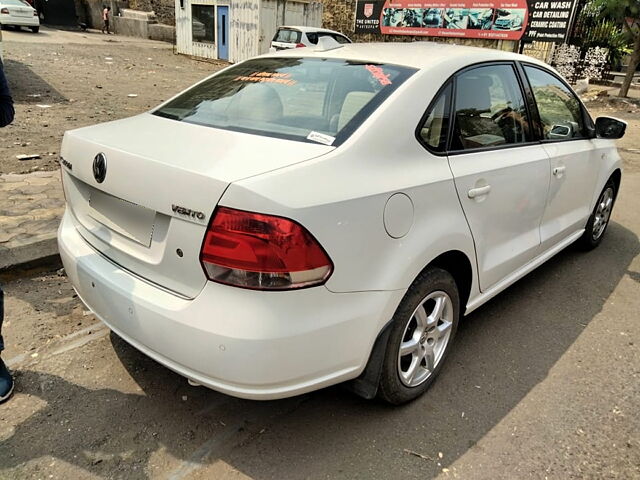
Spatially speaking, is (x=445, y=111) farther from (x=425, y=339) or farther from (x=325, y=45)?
(x=425, y=339)

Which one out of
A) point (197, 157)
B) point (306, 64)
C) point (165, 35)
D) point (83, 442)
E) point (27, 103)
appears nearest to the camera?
point (197, 157)

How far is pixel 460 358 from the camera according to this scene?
10.2 ft

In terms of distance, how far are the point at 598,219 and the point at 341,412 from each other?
3414 mm

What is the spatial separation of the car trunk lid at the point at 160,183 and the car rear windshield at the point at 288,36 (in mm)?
15047

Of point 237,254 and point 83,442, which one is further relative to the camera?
point 83,442

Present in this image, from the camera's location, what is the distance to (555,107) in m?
3.79

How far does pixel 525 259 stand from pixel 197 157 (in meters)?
2.31

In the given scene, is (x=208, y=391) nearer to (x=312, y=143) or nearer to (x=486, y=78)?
(x=312, y=143)

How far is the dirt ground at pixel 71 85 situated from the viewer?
6792 millimetres

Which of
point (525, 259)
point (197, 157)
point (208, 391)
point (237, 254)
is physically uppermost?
point (197, 157)

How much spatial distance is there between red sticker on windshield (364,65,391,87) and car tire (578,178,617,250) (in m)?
2.76

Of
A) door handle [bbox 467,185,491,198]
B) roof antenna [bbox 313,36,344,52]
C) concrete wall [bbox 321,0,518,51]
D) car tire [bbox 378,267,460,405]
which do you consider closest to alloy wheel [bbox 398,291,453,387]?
car tire [bbox 378,267,460,405]

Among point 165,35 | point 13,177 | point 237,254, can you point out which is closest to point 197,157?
point 237,254

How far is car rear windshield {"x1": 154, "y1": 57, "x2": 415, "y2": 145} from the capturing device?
237cm
